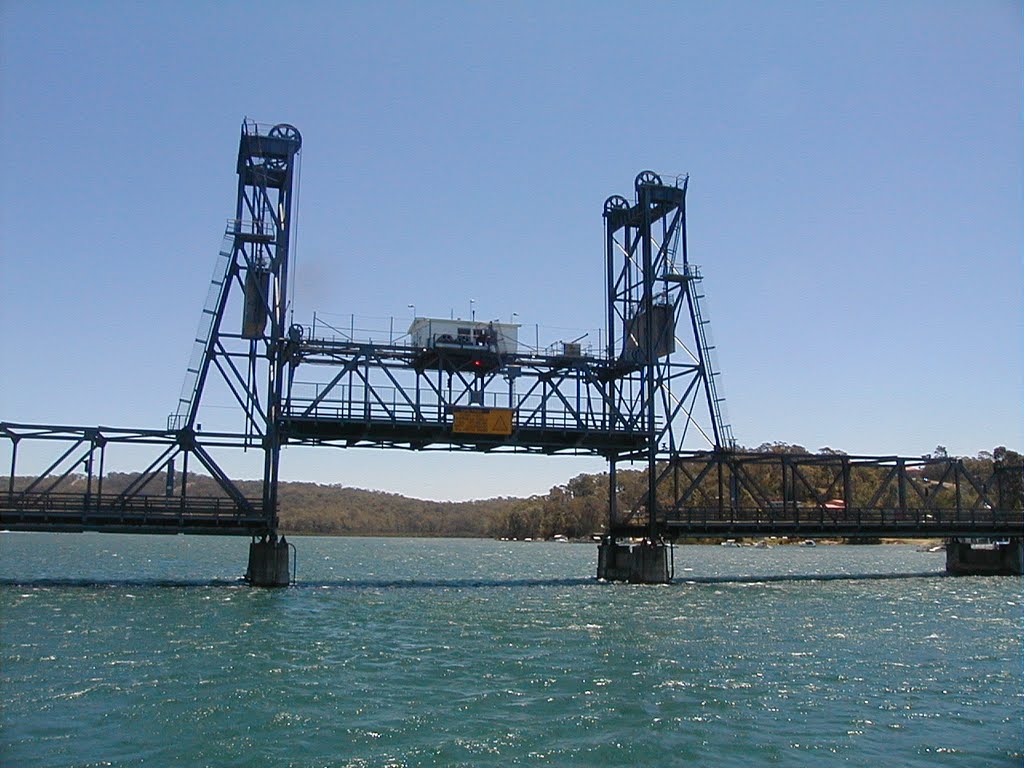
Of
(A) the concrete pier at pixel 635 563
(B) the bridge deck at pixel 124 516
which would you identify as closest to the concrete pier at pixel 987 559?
(A) the concrete pier at pixel 635 563

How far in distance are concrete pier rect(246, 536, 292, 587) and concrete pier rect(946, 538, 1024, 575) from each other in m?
49.1

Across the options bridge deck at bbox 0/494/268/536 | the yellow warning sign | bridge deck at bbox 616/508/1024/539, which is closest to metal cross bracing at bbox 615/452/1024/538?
bridge deck at bbox 616/508/1024/539

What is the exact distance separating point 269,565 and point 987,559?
52402mm

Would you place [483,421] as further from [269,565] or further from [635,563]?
[635,563]

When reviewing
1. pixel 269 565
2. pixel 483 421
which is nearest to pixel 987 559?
pixel 483 421

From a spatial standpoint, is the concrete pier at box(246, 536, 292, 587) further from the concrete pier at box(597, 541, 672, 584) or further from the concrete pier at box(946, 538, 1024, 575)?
the concrete pier at box(946, 538, 1024, 575)

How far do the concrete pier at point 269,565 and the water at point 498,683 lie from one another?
5.04 meters

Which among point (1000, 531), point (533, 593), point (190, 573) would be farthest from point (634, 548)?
point (190, 573)

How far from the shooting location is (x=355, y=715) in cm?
1983

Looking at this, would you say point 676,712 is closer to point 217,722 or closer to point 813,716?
point 813,716

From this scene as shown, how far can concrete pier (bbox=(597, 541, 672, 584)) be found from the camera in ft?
185

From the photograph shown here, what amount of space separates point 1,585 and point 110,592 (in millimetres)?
6538

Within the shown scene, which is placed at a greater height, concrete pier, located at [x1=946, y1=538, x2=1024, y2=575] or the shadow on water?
concrete pier, located at [x1=946, y1=538, x2=1024, y2=575]

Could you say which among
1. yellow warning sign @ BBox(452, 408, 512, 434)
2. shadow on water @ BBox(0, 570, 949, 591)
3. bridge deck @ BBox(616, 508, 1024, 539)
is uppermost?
yellow warning sign @ BBox(452, 408, 512, 434)
